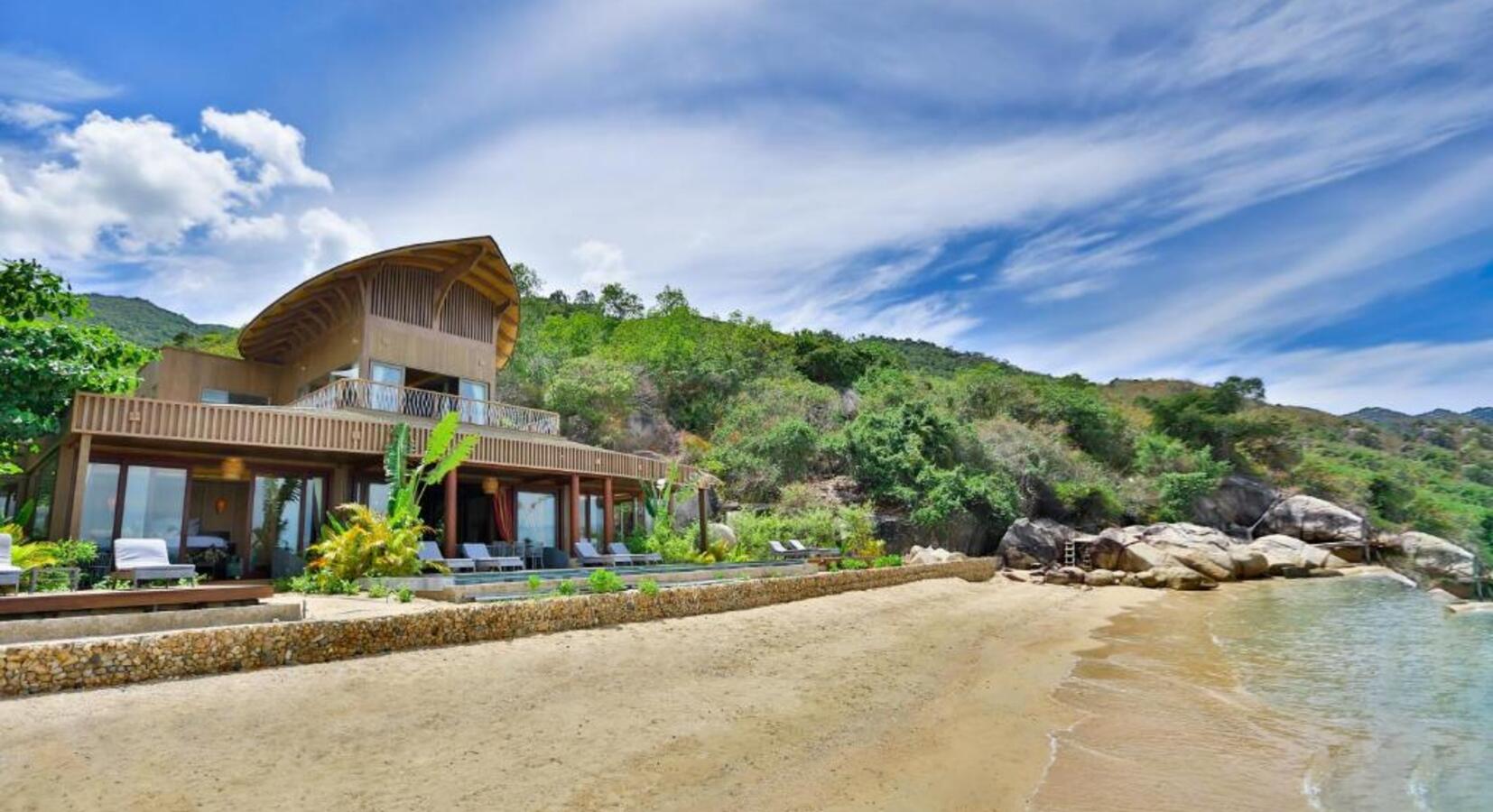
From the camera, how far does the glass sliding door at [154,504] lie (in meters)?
13.6

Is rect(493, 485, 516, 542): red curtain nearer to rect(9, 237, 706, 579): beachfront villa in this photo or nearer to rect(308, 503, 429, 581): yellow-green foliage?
rect(9, 237, 706, 579): beachfront villa

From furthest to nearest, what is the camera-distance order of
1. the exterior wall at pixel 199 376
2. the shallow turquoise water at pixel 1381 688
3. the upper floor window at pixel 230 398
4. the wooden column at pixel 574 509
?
the upper floor window at pixel 230 398
the exterior wall at pixel 199 376
the wooden column at pixel 574 509
the shallow turquoise water at pixel 1381 688

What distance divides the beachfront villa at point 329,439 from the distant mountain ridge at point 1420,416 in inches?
3763

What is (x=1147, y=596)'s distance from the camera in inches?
1006

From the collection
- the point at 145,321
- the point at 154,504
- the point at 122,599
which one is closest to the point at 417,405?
the point at 154,504

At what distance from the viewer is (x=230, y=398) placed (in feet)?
70.4

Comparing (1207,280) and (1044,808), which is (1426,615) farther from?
(1044,808)

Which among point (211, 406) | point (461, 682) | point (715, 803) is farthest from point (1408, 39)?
point (211, 406)

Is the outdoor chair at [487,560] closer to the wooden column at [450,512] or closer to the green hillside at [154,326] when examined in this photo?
the wooden column at [450,512]

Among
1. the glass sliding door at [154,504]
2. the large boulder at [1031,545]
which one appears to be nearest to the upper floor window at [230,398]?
the glass sliding door at [154,504]

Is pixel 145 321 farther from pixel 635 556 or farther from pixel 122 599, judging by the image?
pixel 122 599

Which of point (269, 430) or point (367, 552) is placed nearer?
point (367, 552)

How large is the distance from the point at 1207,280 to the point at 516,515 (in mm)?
24596

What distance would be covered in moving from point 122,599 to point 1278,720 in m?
13.2
